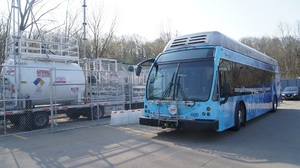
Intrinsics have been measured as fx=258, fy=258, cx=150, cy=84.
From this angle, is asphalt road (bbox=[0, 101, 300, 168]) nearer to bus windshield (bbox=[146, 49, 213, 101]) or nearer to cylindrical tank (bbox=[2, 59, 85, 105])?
bus windshield (bbox=[146, 49, 213, 101])

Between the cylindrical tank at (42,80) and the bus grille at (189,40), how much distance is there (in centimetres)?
477

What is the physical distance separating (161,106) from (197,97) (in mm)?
1274

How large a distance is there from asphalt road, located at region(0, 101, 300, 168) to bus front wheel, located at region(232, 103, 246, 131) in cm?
24

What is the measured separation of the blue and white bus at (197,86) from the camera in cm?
763

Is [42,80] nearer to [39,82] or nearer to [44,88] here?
[39,82]

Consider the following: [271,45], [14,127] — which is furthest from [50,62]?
[271,45]

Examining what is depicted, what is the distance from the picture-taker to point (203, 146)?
7.42 m

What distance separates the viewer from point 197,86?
7832mm

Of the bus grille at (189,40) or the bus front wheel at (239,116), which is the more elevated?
the bus grille at (189,40)

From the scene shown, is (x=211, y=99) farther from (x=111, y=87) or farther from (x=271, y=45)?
(x=271, y=45)

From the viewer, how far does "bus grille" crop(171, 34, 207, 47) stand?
872cm

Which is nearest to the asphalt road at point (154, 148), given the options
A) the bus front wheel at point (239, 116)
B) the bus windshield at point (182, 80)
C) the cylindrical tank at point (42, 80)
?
the bus front wheel at point (239, 116)

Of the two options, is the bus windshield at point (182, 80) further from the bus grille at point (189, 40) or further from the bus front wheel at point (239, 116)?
the bus front wheel at point (239, 116)

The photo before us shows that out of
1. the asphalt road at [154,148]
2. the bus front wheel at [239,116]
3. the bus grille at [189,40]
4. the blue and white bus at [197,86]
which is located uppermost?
the bus grille at [189,40]
